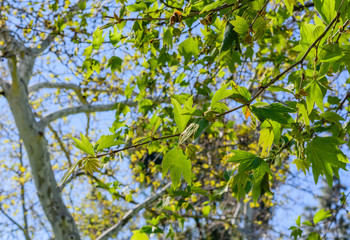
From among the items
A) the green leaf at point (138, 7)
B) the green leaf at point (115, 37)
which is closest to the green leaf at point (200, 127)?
the green leaf at point (138, 7)

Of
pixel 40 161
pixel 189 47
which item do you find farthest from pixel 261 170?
pixel 40 161

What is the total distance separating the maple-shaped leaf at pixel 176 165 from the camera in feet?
3.41

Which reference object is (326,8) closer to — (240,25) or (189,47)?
(240,25)

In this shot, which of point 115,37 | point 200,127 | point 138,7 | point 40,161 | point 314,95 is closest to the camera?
point 200,127

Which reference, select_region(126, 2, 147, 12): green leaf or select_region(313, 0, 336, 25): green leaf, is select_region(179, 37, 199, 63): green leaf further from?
select_region(313, 0, 336, 25): green leaf

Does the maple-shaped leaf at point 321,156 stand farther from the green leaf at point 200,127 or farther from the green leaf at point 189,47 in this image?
the green leaf at point 189,47

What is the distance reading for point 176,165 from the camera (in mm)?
1051

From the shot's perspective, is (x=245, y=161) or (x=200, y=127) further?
(x=245, y=161)

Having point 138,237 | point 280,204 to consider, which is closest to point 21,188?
point 280,204

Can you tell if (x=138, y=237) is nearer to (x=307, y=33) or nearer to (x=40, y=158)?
(x=307, y=33)

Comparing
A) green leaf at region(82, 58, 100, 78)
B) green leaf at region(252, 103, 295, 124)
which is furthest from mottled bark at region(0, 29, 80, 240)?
green leaf at region(252, 103, 295, 124)

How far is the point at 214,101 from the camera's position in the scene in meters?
0.92

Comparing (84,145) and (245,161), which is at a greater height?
(84,145)

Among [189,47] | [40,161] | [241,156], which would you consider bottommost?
[241,156]
